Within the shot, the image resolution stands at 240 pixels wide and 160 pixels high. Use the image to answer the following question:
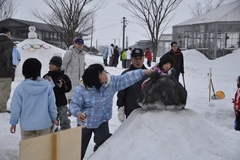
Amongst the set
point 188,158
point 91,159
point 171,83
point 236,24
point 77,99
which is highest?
point 236,24

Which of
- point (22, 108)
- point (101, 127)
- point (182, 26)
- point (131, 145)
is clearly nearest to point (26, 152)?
point (131, 145)

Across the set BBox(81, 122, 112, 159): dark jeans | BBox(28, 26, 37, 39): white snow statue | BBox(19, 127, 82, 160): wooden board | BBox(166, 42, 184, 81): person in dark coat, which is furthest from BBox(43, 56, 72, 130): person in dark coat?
BBox(28, 26, 37, 39): white snow statue

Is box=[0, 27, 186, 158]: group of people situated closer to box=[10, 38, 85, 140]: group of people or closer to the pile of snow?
box=[10, 38, 85, 140]: group of people

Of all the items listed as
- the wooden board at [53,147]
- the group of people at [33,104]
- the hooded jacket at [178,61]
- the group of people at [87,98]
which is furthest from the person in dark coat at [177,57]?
the wooden board at [53,147]

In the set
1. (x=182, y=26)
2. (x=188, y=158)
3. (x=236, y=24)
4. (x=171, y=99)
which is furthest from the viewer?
(x=182, y=26)

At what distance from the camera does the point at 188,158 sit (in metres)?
Answer: 1.93

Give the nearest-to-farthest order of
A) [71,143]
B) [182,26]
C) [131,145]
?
[131,145] → [71,143] → [182,26]

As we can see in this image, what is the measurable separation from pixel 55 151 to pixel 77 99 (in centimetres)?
90

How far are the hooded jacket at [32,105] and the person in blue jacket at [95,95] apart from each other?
63cm

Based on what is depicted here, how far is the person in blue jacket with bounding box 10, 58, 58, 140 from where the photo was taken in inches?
143

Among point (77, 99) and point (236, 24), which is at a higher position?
point (236, 24)

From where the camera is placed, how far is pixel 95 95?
3279 mm

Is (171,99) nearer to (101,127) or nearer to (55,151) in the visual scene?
(55,151)

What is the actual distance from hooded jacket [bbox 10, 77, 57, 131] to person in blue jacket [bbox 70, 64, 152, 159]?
63cm
